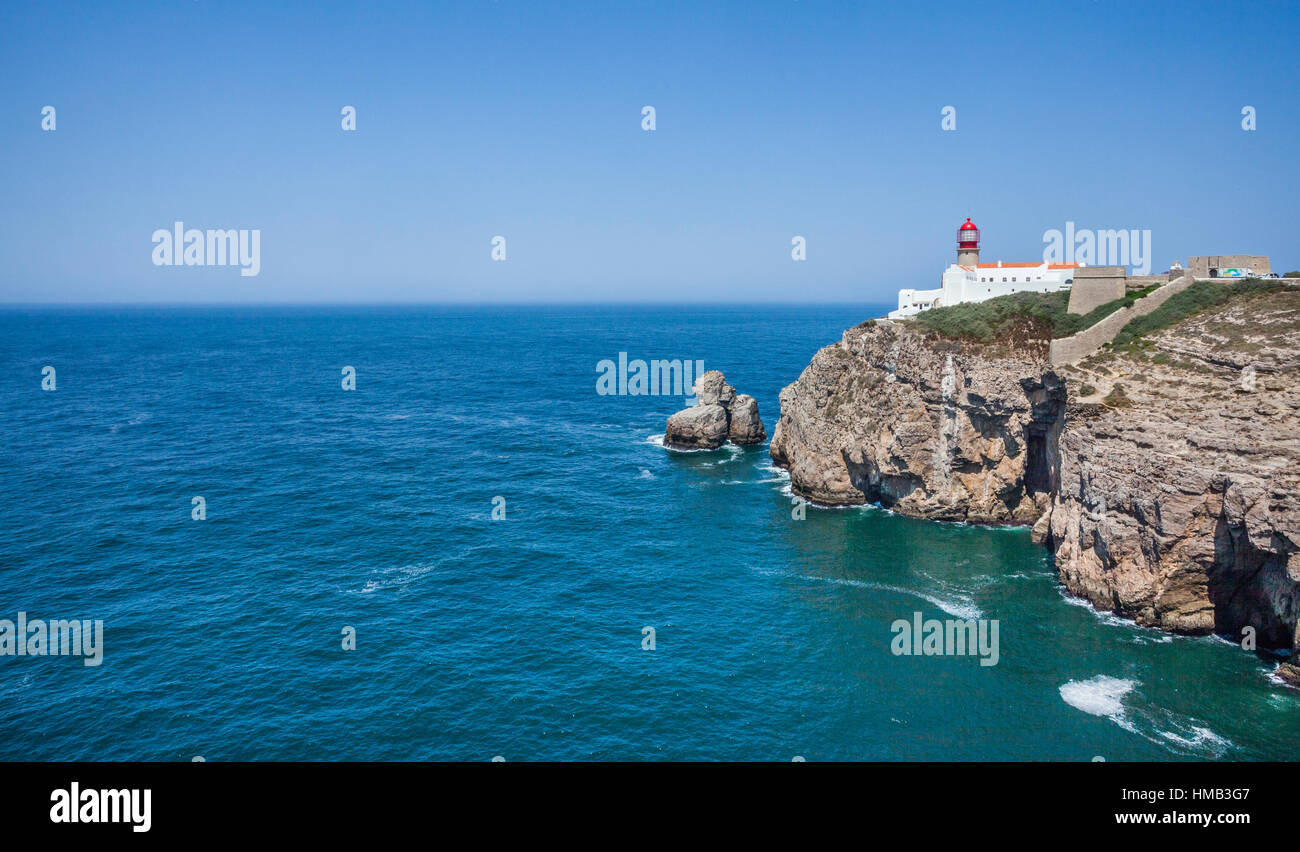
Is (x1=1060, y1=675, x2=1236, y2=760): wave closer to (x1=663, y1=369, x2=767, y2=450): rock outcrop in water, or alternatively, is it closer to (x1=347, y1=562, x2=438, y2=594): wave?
(x1=347, y1=562, x2=438, y2=594): wave

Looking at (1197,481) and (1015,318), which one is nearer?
(1197,481)

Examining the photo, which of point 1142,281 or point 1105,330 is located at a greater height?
point 1142,281

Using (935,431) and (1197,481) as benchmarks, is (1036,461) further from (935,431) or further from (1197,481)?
(1197,481)

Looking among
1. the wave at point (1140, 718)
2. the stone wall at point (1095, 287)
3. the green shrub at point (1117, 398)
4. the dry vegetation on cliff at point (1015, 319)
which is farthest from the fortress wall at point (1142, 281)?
the wave at point (1140, 718)

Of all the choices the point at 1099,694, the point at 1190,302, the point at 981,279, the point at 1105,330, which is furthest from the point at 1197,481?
the point at 981,279

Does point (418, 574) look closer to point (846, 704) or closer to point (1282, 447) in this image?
point (846, 704)

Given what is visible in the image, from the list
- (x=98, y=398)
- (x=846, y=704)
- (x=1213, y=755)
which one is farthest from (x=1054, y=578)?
(x=98, y=398)
